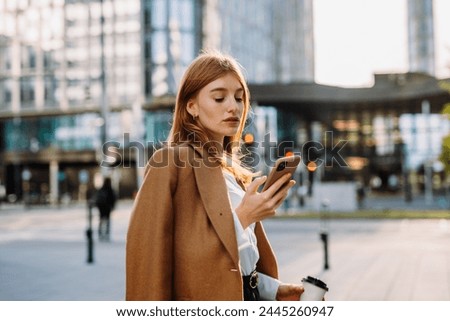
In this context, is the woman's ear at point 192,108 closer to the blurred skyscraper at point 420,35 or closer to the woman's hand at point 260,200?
the woman's hand at point 260,200

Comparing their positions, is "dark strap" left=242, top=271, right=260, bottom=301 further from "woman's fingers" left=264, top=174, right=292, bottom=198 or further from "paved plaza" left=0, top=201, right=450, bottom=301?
"paved plaza" left=0, top=201, right=450, bottom=301

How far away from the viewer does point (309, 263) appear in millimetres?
11086

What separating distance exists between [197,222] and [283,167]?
357mm

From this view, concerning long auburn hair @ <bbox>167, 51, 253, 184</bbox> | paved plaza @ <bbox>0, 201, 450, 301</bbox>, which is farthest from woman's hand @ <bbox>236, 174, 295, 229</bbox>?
paved plaza @ <bbox>0, 201, 450, 301</bbox>

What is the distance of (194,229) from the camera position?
7.02 ft

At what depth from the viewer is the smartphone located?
211 centimetres

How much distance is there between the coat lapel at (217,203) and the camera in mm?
2123

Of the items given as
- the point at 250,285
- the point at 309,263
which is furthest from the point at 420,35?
the point at 250,285

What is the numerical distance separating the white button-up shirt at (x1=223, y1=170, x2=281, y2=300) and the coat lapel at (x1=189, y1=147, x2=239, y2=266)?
51mm

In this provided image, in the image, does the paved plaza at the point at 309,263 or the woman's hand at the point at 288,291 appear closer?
the woman's hand at the point at 288,291

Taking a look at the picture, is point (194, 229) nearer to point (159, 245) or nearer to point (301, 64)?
point (159, 245)

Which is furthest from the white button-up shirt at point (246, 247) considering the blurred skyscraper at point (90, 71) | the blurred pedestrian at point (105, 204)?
the blurred skyscraper at point (90, 71)
